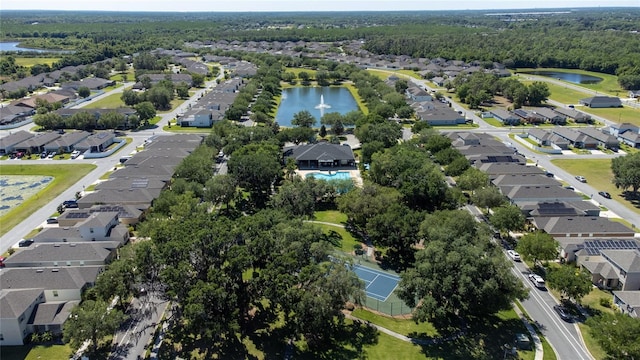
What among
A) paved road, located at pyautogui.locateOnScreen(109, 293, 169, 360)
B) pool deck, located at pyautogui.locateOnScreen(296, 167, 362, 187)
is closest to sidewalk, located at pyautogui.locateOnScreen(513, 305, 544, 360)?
paved road, located at pyautogui.locateOnScreen(109, 293, 169, 360)

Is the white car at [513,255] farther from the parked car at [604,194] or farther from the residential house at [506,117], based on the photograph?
the residential house at [506,117]

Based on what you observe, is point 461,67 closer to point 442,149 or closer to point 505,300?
point 442,149

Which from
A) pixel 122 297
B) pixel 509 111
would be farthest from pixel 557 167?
pixel 122 297

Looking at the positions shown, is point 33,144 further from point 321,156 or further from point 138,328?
point 138,328

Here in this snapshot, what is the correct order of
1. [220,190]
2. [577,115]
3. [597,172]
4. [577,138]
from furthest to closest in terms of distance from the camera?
1. [577,115]
2. [577,138]
3. [597,172]
4. [220,190]

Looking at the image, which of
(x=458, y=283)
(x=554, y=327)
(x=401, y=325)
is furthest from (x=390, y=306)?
(x=554, y=327)

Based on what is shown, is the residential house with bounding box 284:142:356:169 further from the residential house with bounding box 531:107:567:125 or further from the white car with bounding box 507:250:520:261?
the residential house with bounding box 531:107:567:125
